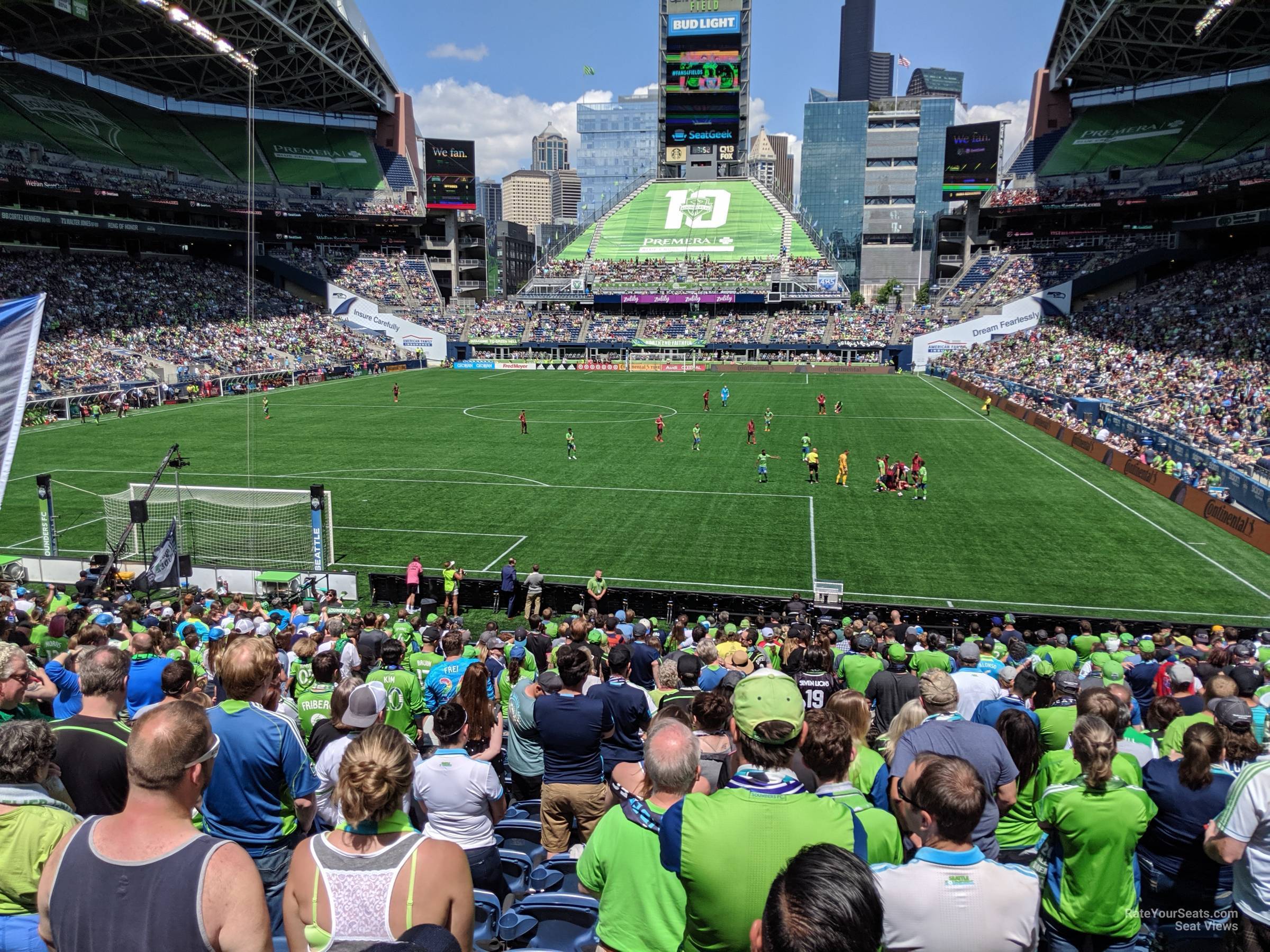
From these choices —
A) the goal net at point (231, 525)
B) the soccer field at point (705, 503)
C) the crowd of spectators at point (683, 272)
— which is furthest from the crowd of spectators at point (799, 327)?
the goal net at point (231, 525)

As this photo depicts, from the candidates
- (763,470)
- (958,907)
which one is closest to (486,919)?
(958,907)

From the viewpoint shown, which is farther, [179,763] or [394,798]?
[394,798]

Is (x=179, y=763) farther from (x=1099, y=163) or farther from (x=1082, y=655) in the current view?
(x=1099, y=163)

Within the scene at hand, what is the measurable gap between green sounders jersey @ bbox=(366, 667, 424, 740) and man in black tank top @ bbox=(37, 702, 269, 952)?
3.63 m

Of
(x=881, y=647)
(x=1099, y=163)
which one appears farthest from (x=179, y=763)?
(x=1099, y=163)

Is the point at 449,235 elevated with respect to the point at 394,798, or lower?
elevated

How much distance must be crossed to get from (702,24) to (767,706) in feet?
352

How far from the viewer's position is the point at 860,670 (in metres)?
9.16

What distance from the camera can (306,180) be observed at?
288 feet

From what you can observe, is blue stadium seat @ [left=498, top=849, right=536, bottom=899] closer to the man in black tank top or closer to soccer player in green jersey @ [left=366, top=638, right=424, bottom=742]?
soccer player in green jersey @ [left=366, top=638, right=424, bottom=742]

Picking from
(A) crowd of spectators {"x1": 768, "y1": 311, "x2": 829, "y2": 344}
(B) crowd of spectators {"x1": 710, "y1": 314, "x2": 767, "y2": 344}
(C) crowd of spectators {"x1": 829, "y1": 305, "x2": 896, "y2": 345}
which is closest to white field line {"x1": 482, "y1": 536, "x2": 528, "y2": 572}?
(A) crowd of spectators {"x1": 768, "y1": 311, "x2": 829, "y2": 344}

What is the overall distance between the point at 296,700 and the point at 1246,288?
61.4 metres

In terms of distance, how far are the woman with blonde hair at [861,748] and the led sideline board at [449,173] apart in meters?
95.1

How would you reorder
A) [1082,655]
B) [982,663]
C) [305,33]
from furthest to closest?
[305,33] → [1082,655] → [982,663]
